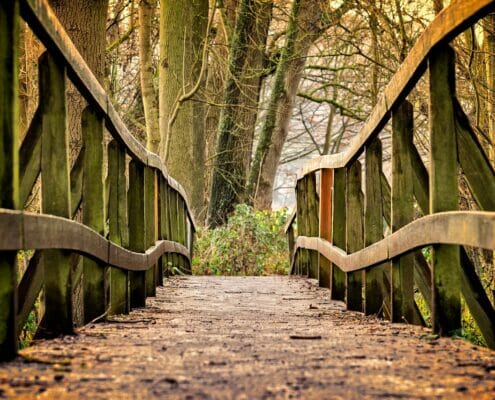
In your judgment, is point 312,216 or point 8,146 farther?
point 312,216

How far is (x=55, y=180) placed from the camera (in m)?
3.54

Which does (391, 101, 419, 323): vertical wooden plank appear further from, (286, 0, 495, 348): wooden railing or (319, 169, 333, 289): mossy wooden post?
(319, 169, 333, 289): mossy wooden post

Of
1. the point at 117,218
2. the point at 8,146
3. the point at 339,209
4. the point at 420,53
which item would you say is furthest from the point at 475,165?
the point at 339,209

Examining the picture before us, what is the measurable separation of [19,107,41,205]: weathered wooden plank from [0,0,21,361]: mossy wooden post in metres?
0.84

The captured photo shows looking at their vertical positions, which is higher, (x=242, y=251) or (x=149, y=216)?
(x=149, y=216)

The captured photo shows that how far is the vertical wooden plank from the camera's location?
4.36 metres

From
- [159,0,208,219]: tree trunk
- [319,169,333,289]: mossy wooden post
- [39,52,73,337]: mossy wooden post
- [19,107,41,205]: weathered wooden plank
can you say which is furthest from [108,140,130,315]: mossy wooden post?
[159,0,208,219]: tree trunk

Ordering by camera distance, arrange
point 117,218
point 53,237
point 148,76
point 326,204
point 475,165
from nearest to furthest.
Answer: point 53,237, point 475,165, point 117,218, point 326,204, point 148,76

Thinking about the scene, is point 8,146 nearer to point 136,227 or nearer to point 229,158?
point 136,227

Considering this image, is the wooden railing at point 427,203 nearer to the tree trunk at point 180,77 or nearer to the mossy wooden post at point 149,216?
the mossy wooden post at point 149,216

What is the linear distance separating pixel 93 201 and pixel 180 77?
12.0m

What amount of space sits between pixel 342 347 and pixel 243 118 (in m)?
15.0

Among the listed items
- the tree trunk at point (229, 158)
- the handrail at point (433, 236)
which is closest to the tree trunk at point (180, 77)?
the tree trunk at point (229, 158)

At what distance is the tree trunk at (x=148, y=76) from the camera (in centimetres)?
1548
